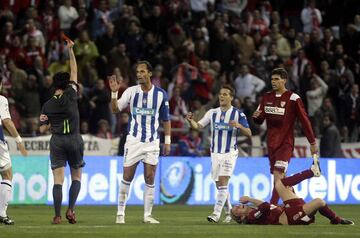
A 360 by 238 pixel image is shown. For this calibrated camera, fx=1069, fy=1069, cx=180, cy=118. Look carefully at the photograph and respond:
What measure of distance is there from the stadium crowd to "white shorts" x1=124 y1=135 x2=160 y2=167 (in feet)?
28.6

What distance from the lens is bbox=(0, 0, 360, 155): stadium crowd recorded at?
27016mm

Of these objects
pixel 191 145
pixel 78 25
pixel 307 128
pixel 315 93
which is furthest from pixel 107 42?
pixel 307 128

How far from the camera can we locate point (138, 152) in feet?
55.1

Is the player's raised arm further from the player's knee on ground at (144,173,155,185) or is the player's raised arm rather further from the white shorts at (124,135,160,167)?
the player's knee on ground at (144,173,155,185)

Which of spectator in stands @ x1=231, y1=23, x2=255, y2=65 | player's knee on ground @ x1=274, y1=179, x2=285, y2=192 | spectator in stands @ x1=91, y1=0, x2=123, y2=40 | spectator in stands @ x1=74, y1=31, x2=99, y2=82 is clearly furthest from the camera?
spectator in stands @ x1=231, y1=23, x2=255, y2=65

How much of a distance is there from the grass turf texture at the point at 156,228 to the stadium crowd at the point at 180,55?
693 centimetres

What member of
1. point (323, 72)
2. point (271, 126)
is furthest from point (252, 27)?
point (271, 126)

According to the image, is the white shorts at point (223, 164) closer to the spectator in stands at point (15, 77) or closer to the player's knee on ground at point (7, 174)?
the player's knee on ground at point (7, 174)

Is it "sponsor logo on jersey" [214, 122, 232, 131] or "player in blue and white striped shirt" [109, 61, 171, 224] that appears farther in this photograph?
"sponsor logo on jersey" [214, 122, 232, 131]

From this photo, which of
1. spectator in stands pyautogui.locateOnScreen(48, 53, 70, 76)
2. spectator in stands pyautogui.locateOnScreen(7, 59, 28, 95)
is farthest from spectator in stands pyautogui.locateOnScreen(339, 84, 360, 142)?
spectator in stands pyautogui.locateOnScreen(7, 59, 28, 95)

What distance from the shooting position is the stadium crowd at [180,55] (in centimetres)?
2702

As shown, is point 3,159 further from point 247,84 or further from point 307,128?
point 247,84

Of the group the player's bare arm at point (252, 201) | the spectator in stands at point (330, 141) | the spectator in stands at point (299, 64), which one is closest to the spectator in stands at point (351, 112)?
the spectator in stands at point (299, 64)

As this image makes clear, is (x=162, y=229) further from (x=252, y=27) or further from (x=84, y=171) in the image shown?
(x=252, y=27)
